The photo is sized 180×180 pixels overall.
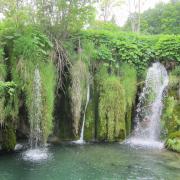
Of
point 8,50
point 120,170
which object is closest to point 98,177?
point 120,170

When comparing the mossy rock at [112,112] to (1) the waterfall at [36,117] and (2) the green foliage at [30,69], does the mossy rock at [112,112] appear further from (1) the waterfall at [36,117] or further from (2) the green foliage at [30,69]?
(1) the waterfall at [36,117]

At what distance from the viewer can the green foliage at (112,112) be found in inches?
399

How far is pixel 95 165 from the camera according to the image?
7.39 meters

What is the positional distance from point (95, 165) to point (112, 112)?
3.05 metres

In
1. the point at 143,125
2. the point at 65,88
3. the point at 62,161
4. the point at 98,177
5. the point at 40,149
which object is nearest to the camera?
the point at 98,177

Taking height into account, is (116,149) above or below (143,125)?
below

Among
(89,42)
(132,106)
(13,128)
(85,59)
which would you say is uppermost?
(89,42)

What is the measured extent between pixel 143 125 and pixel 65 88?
3.10 metres

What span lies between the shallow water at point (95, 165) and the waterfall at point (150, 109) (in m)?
1.54

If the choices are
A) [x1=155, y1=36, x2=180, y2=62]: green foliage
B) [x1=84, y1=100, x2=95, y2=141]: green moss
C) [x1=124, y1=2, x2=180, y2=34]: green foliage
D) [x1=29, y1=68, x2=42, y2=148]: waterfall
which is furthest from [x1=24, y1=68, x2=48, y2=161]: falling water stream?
[x1=124, y1=2, x2=180, y2=34]: green foliage

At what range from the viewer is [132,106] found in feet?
35.8

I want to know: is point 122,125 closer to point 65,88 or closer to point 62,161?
point 65,88

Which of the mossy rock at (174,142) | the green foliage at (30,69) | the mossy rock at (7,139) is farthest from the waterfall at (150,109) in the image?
Result: the mossy rock at (7,139)

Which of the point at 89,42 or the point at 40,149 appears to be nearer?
the point at 40,149
